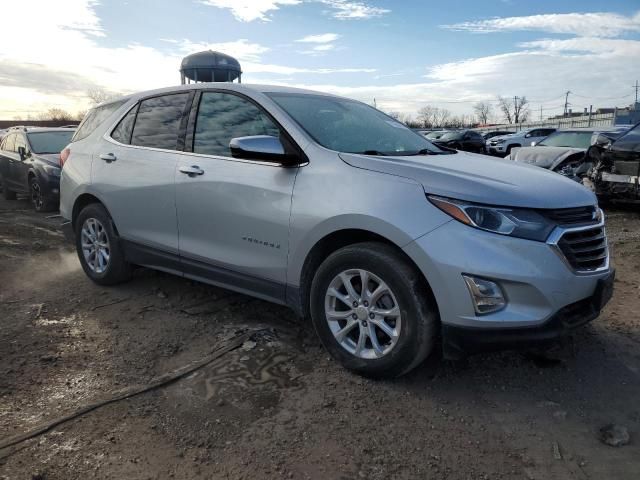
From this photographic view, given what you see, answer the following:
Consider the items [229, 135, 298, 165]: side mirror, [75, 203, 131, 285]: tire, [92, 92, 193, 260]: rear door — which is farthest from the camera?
[75, 203, 131, 285]: tire

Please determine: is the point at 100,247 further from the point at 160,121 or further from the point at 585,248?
the point at 585,248

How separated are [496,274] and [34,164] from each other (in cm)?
962

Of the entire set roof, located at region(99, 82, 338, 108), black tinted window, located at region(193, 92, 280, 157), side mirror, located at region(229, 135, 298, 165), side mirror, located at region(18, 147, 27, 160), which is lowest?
side mirror, located at region(18, 147, 27, 160)

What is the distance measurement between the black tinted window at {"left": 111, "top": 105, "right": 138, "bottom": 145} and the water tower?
13289mm

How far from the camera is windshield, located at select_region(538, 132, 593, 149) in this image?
12195mm

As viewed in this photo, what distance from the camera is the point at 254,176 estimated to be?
351cm

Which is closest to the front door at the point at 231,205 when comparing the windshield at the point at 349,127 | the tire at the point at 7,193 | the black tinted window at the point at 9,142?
the windshield at the point at 349,127

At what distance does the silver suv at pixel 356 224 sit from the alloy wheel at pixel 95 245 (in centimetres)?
38

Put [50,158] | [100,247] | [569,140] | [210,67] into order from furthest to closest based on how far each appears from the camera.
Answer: [210,67] < [569,140] < [50,158] < [100,247]

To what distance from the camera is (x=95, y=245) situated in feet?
16.3

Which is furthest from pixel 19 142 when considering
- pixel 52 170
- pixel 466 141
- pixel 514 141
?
pixel 514 141

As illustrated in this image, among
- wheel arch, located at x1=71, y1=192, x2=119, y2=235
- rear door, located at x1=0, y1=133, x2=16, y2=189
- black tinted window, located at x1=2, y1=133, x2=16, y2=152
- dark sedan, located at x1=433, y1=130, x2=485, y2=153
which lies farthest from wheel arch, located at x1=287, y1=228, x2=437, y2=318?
dark sedan, located at x1=433, y1=130, x2=485, y2=153

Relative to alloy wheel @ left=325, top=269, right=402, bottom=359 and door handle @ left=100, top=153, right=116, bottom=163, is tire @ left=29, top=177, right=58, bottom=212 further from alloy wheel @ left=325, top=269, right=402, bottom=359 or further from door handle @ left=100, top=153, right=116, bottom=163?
alloy wheel @ left=325, top=269, right=402, bottom=359

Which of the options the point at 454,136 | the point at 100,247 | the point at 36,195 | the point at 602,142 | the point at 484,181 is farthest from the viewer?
the point at 454,136
